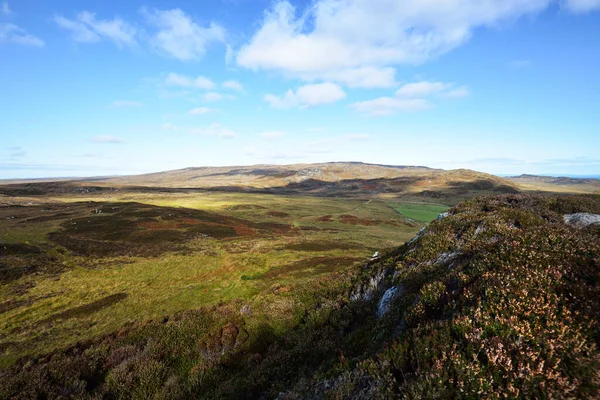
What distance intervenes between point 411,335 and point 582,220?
52.7ft

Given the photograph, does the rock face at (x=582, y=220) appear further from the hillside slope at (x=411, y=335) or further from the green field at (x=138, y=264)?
the green field at (x=138, y=264)

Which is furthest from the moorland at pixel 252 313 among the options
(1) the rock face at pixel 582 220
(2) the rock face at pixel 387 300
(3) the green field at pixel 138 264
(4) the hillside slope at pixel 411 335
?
(1) the rock face at pixel 582 220

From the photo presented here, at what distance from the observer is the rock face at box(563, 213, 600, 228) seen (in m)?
15.5

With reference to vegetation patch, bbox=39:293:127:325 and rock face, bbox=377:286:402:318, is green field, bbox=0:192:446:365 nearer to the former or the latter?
vegetation patch, bbox=39:293:127:325

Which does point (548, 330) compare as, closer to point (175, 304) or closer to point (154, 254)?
point (175, 304)

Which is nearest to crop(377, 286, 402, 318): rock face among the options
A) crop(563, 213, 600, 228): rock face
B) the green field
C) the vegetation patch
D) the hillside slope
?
the hillside slope

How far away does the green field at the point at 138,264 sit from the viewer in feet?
71.3

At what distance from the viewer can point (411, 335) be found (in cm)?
776

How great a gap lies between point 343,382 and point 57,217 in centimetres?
8517

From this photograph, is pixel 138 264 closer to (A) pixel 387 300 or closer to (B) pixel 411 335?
(A) pixel 387 300

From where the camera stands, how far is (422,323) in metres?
8.48

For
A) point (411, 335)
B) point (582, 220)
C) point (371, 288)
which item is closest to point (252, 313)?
point (371, 288)

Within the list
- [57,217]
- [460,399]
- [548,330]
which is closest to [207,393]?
[460,399]

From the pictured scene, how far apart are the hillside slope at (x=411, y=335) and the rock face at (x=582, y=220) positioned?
0.90 metres
